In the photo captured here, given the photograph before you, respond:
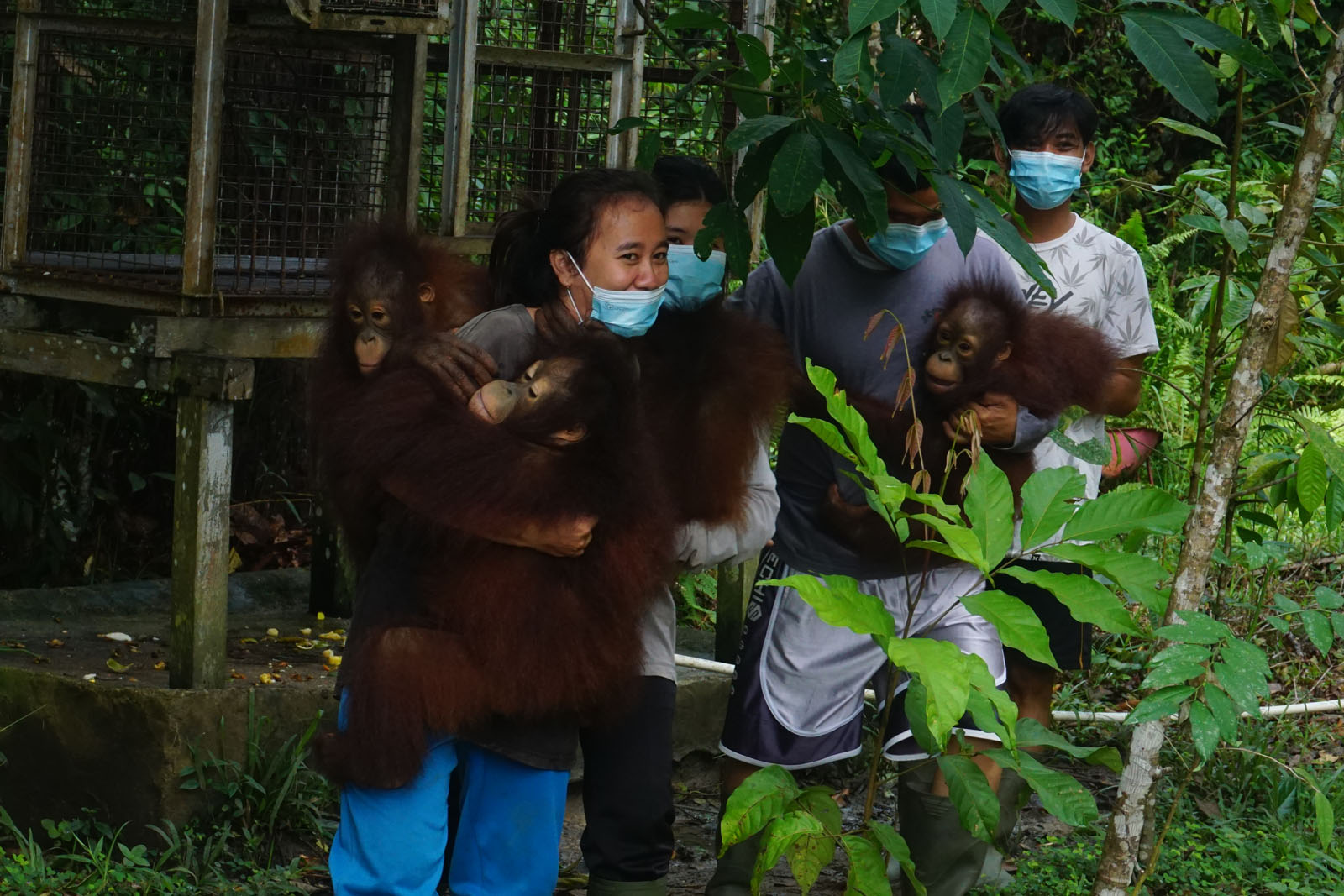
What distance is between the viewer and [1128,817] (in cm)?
288

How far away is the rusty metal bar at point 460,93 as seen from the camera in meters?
3.86

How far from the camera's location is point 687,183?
3.24 m

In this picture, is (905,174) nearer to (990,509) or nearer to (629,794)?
(990,509)

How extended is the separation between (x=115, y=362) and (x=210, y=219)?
509mm

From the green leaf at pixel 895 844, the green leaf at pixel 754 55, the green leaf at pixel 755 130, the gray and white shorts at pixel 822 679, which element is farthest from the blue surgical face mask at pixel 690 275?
the green leaf at pixel 895 844

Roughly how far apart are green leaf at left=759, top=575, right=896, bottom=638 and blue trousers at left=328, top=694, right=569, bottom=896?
67 cm

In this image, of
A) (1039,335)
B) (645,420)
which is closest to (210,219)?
(645,420)

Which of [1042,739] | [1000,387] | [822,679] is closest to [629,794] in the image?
[822,679]

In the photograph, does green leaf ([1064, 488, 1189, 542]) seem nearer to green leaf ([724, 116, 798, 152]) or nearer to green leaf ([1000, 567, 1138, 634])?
green leaf ([1000, 567, 1138, 634])

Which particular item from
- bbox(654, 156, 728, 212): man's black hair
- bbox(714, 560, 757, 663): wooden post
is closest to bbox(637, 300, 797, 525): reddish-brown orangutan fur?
bbox(654, 156, 728, 212): man's black hair

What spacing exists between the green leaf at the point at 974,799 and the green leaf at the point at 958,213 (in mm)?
902

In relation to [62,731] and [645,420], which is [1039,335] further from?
[62,731]

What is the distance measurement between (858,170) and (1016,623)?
0.81 metres

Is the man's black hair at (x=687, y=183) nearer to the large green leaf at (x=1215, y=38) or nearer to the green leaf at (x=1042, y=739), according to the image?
the large green leaf at (x=1215, y=38)
